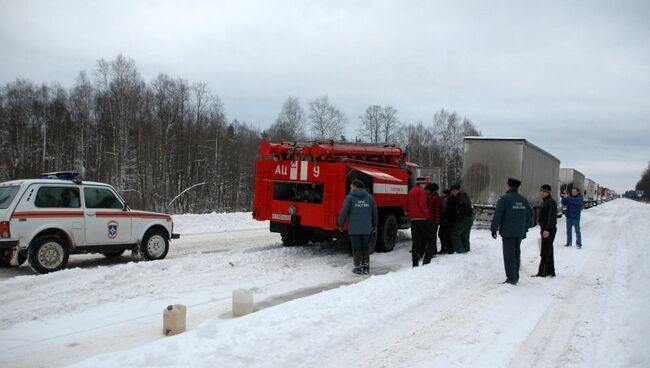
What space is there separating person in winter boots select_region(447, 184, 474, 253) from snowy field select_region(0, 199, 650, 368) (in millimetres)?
1306

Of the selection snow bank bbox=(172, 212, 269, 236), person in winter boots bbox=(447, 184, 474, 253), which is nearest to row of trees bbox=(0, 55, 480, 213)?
snow bank bbox=(172, 212, 269, 236)

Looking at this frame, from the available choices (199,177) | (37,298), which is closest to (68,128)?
(199,177)

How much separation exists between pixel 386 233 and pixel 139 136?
119 feet

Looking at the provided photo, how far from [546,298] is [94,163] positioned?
46.2m

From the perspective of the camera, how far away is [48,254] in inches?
329

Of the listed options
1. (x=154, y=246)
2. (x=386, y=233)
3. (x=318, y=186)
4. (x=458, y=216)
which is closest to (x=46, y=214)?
(x=154, y=246)

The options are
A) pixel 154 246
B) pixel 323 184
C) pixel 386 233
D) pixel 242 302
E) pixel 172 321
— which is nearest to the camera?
pixel 172 321

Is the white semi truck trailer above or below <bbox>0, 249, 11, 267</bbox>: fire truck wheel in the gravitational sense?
above

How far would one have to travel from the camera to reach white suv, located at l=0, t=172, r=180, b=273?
26.7 feet

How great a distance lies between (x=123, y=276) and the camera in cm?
805

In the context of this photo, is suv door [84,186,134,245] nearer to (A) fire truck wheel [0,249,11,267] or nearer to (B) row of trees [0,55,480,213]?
(A) fire truck wheel [0,249,11,267]

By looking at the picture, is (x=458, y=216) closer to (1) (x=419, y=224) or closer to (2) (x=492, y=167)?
(1) (x=419, y=224)

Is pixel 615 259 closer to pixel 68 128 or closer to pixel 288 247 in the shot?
pixel 288 247

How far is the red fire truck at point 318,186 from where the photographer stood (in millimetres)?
10281
